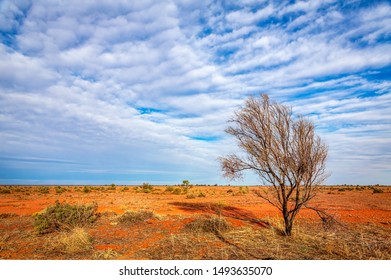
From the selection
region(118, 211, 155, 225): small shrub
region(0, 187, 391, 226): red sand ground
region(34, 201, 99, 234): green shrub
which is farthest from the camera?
region(0, 187, 391, 226): red sand ground

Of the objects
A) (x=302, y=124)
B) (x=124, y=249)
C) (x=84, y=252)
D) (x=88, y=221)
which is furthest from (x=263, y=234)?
(x=88, y=221)

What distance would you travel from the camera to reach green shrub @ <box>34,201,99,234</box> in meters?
11.1

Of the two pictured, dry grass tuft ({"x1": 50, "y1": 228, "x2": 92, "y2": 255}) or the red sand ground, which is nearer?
dry grass tuft ({"x1": 50, "y1": 228, "x2": 92, "y2": 255})

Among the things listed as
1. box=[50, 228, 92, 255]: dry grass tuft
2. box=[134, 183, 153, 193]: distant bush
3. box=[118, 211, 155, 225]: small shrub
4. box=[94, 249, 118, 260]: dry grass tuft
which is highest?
box=[134, 183, 153, 193]: distant bush

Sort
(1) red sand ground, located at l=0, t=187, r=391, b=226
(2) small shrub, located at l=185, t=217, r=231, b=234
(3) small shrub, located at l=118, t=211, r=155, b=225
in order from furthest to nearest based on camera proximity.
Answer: (1) red sand ground, located at l=0, t=187, r=391, b=226 < (3) small shrub, located at l=118, t=211, r=155, b=225 < (2) small shrub, located at l=185, t=217, r=231, b=234

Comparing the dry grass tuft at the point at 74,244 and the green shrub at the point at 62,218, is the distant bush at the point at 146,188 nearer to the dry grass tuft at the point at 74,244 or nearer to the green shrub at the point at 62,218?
the green shrub at the point at 62,218

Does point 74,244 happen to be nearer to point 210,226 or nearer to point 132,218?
point 132,218

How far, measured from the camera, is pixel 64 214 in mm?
11914

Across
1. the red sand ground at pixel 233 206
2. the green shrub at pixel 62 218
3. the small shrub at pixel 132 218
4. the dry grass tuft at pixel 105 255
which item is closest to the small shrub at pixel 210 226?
the small shrub at pixel 132 218

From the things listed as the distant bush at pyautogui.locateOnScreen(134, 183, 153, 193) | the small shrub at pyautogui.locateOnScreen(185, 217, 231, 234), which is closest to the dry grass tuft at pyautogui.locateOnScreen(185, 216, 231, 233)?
the small shrub at pyautogui.locateOnScreen(185, 217, 231, 234)

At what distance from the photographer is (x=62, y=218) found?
1173 cm

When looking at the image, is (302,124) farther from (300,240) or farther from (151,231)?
(151,231)

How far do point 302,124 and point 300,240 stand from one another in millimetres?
4310

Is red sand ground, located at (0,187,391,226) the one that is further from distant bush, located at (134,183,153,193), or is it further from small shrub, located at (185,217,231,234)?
distant bush, located at (134,183,153,193)
